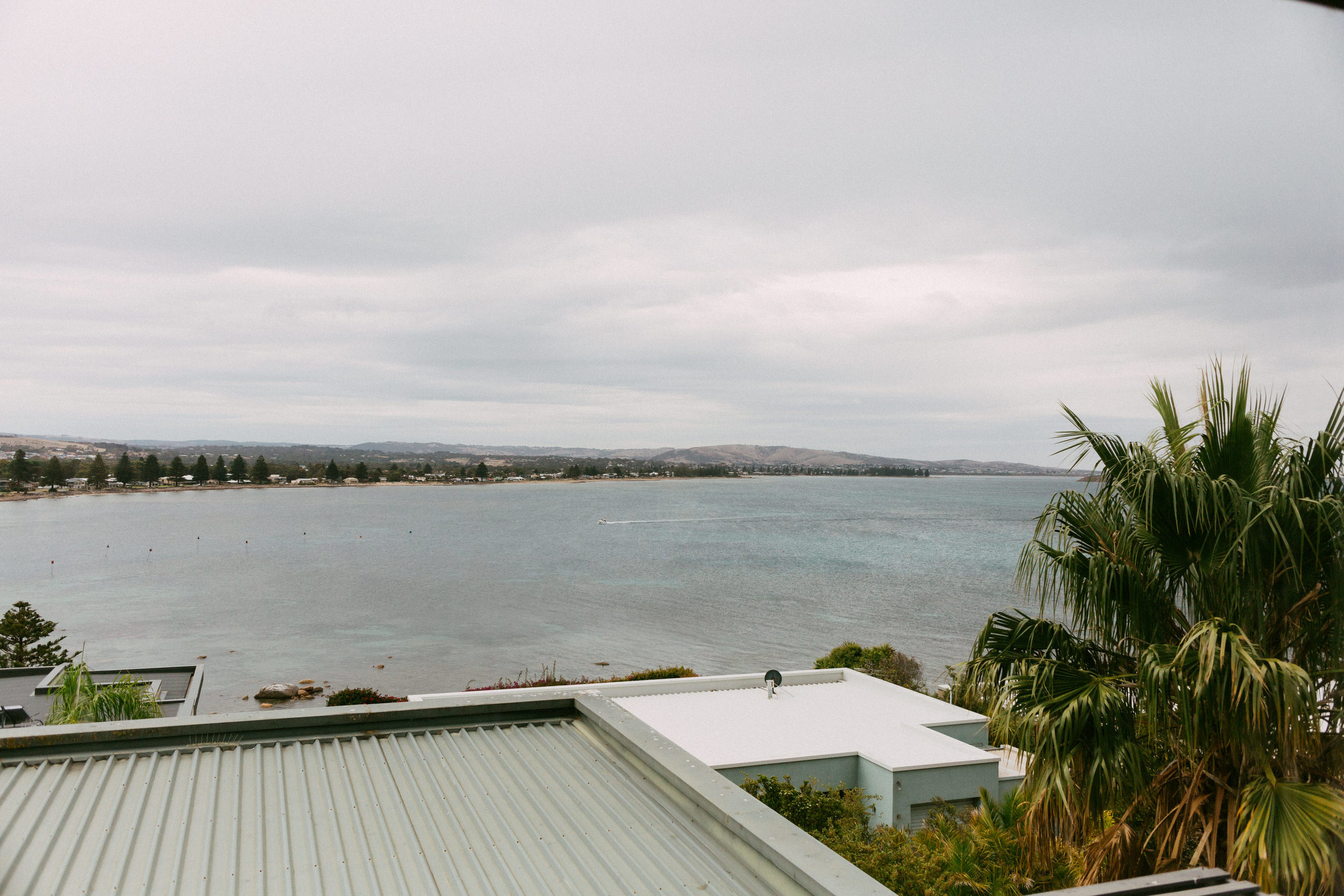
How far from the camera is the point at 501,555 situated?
241 ft

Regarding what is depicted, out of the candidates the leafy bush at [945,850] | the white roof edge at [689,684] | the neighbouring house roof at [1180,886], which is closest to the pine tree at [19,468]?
the white roof edge at [689,684]

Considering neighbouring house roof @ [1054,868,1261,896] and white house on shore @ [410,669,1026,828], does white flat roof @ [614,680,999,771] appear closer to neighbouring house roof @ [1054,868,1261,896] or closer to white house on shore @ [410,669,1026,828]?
white house on shore @ [410,669,1026,828]

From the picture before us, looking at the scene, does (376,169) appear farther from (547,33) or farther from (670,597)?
(670,597)

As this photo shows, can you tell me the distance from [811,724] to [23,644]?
25063 mm

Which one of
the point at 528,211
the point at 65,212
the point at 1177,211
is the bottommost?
the point at 1177,211

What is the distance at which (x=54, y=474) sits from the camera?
461 ft

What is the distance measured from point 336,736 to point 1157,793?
18.8 ft

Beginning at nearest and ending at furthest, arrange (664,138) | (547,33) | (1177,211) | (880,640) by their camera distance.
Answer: (547,33)
(1177,211)
(664,138)
(880,640)

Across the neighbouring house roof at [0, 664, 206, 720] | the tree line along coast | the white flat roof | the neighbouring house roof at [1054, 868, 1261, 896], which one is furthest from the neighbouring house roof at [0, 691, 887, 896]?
the tree line along coast

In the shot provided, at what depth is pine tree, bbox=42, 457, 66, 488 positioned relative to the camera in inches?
5477

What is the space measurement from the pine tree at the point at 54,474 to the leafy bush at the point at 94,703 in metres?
Answer: 162

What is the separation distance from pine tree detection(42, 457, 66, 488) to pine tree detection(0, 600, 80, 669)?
146 m

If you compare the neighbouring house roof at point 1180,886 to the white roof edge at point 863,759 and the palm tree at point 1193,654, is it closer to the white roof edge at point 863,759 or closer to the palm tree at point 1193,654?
the palm tree at point 1193,654

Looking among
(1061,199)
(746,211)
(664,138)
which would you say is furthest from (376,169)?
(746,211)
